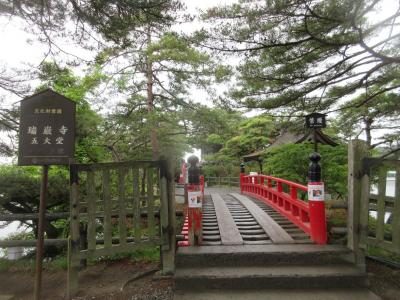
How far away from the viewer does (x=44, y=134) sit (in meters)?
3.22

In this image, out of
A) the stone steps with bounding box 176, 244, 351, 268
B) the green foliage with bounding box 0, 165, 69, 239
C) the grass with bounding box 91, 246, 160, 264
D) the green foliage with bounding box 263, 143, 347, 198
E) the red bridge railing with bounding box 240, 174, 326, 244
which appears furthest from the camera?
the green foliage with bounding box 263, 143, 347, 198

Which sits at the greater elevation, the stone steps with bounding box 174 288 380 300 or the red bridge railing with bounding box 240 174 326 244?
the red bridge railing with bounding box 240 174 326 244

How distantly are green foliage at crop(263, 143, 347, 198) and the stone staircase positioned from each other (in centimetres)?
300

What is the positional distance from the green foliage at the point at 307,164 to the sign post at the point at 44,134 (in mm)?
5428

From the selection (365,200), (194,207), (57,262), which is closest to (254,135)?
(365,200)

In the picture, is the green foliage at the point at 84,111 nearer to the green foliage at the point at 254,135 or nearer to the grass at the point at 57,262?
the grass at the point at 57,262

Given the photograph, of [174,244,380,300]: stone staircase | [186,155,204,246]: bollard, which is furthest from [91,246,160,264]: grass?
[174,244,380,300]: stone staircase

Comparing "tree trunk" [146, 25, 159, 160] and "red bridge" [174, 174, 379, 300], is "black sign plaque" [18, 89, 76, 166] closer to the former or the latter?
"red bridge" [174, 174, 379, 300]

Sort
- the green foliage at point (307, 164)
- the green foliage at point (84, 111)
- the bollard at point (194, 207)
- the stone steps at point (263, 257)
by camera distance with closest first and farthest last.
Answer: the stone steps at point (263, 257)
the bollard at point (194, 207)
the green foliage at point (307, 164)
the green foliage at point (84, 111)

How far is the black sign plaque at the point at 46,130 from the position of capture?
10.4 ft

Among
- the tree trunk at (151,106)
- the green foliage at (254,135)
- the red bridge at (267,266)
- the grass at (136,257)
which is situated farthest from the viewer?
the green foliage at (254,135)

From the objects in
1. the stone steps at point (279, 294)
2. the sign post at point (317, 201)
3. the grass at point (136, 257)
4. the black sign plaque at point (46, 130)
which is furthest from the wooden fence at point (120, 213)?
the sign post at point (317, 201)

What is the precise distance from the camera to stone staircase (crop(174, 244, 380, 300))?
10.1 feet

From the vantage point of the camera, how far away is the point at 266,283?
3.17 m
